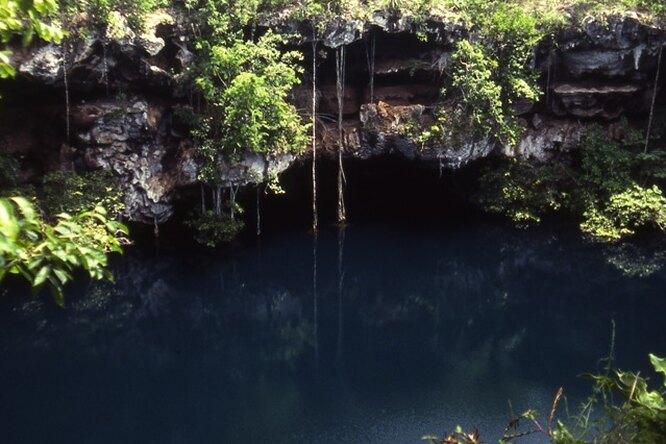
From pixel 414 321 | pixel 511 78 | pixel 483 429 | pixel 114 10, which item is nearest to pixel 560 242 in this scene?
pixel 511 78

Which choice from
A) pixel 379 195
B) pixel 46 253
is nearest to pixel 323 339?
pixel 46 253

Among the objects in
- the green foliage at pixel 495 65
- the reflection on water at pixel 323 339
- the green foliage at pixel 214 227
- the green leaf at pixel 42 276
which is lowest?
the reflection on water at pixel 323 339

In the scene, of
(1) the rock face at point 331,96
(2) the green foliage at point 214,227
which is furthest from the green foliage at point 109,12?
(2) the green foliage at point 214,227

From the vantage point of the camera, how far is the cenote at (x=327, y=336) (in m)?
9.38

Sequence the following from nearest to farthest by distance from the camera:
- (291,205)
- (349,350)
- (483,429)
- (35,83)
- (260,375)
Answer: (483,429) → (260,375) → (349,350) → (35,83) → (291,205)

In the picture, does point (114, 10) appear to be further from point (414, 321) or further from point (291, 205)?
point (414, 321)

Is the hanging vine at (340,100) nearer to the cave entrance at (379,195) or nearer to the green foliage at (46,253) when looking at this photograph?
the cave entrance at (379,195)

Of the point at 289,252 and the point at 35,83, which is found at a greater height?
the point at 35,83

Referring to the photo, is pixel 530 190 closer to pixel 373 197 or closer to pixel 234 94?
pixel 373 197

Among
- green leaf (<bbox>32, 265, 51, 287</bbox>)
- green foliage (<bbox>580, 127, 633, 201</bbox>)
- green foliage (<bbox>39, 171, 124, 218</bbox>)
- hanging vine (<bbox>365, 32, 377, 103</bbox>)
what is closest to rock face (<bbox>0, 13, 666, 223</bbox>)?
hanging vine (<bbox>365, 32, 377, 103</bbox>)

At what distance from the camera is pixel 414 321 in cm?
1302

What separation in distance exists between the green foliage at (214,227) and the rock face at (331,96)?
1.03m

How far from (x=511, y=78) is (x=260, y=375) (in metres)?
11.4

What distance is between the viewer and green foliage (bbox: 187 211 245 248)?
16422mm
